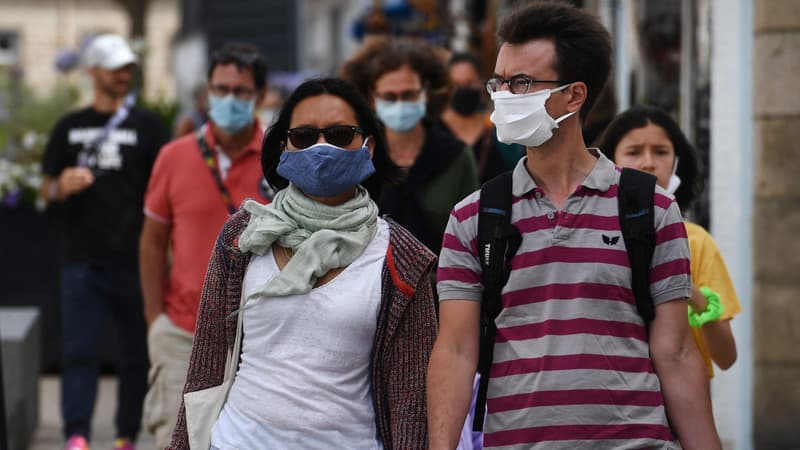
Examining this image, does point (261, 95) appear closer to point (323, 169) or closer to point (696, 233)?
point (696, 233)

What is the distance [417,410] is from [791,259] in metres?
3.75

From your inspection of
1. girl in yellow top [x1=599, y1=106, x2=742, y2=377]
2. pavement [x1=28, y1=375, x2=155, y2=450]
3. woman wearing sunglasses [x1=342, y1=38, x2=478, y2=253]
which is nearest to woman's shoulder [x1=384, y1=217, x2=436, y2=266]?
girl in yellow top [x1=599, y1=106, x2=742, y2=377]

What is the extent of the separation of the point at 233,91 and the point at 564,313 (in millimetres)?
3208

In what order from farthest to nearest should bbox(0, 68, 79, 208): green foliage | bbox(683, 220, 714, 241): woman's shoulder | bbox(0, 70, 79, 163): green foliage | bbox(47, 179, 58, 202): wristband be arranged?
1. bbox(0, 70, 79, 163): green foliage
2. bbox(0, 68, 79, 208): green foliage
3. bbox(47, 179, 58, 202): wristband
4. bbox(683, 220, 714, 241): woman's shoulder

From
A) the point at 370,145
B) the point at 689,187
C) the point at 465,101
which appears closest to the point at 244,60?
the point at 465,101

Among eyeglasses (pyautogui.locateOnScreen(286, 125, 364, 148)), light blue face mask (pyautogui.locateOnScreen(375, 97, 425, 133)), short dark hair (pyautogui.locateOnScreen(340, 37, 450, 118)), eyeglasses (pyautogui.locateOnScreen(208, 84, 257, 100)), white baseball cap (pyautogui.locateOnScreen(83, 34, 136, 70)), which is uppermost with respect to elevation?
white baseball cap (pyautogui.locateOnScreen(83, 34, 136, 70))

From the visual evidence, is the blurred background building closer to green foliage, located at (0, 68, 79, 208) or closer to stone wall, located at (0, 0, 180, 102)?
green foliage, located at (0, 68, 79, 208)

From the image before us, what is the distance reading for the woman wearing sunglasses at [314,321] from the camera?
3885 millimetres

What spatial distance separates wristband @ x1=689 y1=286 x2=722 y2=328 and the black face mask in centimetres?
388

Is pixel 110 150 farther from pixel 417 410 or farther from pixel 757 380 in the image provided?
pixel 417 410

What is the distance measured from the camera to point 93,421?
9492 mm

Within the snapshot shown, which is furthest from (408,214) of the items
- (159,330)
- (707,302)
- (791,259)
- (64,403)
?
(64,403)

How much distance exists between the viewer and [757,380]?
290 inches

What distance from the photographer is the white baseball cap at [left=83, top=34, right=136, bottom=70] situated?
26.2 ft
